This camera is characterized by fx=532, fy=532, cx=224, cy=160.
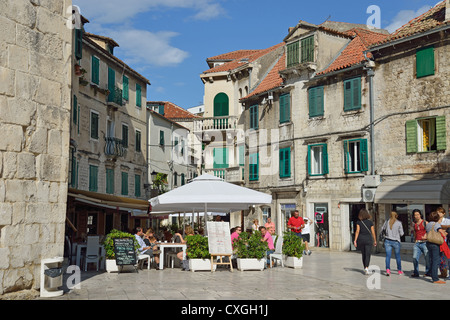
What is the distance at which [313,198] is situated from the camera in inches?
1043

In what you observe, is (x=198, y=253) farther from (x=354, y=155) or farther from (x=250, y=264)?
(x=354, y=155)

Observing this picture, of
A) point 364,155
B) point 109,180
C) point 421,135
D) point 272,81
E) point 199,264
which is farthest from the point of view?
point 272,81

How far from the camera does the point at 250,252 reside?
45.4 ft

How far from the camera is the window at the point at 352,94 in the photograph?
24.2 meters

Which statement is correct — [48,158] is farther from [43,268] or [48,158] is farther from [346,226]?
[346,226]

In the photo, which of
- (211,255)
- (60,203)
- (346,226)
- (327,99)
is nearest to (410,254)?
(346,226)

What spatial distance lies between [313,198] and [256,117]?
730 centimetres

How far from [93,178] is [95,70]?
5569 mm

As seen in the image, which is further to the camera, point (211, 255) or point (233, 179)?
point (233, 179)

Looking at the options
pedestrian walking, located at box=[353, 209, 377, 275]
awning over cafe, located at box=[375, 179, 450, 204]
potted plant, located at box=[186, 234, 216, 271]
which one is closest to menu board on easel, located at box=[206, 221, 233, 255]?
potted plant, located at box=[186, 234, 216, 271]

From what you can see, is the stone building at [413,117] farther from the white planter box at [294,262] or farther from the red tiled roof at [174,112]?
the red tiled roof at [174,112]

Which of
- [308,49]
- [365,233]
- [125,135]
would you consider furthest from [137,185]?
[365,233]

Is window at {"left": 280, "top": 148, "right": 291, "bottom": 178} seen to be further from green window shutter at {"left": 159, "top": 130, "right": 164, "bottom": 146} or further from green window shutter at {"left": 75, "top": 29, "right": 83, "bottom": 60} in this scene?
green window shutter at {"left": 159, "top": 130, "right": 164, "bottom": 146}

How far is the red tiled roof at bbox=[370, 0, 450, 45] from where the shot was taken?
20938mm
